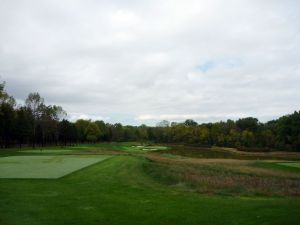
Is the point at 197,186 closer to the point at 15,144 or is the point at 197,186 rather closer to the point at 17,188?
the point at 17,188

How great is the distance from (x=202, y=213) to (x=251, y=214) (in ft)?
6.32

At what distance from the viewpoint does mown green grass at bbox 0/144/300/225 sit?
13.6m

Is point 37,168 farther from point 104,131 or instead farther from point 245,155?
point 104,131

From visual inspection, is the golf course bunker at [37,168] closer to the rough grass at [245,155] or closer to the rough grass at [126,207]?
the rough grass at [126,207]

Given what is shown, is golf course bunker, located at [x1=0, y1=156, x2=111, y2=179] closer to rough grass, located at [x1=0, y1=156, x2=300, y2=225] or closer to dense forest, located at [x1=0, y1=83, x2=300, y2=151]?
rough grass, located at [x1=0, y1=156, x2=300, y2=225]

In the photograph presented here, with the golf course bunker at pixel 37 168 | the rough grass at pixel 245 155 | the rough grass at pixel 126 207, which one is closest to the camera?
the rough grass at pixel 126 207

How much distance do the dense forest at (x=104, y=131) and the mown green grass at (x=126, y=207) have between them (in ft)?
120

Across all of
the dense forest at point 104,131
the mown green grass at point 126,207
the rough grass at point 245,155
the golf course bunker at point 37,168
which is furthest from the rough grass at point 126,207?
the rough grass at point 245,155

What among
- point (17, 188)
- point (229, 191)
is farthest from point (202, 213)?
point (17, 188)

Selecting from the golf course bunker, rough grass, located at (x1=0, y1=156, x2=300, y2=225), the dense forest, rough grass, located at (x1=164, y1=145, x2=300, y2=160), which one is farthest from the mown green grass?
rough grass, located at (x1=164, y1=145, x2=300, y2=160)

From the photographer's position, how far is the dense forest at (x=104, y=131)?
9719 cm

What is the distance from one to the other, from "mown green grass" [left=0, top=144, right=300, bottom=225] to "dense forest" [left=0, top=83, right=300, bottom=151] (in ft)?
120

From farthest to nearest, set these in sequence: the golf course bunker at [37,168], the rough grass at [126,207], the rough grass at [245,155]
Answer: the rough grass at [245,155] < the golf course bunker at [37,168] < the rough grass at [126,207]

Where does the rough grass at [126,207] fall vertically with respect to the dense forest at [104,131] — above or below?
below
